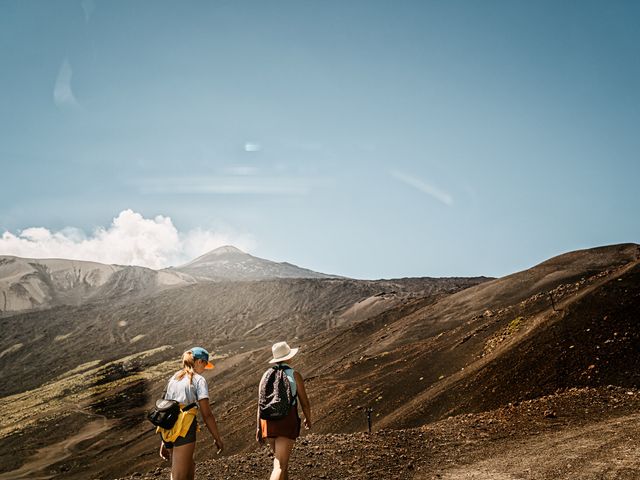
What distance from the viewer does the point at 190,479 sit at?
4277mm

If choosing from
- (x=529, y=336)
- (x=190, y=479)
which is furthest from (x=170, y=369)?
(x=190, y=479)

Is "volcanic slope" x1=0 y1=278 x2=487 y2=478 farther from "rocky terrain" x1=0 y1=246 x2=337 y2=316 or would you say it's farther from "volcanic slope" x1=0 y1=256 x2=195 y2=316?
"volcanic slope" x1=0 y1=256 x2=195 y2=316

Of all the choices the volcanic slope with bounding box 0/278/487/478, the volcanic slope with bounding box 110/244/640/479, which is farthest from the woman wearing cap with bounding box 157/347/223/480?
the volcanic slope with bounding box 0/278/487/478

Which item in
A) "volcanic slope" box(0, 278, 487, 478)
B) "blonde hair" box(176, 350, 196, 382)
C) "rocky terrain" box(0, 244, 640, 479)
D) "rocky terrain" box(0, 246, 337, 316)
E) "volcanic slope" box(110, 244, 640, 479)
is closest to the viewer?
"blonde hair" box(176, 350, 196, 382)

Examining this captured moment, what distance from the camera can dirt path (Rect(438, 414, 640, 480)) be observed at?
221 inches

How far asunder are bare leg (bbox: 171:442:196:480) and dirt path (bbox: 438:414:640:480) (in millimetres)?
4012

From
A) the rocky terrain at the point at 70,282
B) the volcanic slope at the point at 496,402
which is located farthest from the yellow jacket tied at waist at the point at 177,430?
the rocky terrain at the point at 70,282

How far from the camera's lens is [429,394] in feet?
49.3

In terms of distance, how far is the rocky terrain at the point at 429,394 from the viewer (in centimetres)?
717

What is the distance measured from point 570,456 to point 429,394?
911 cm

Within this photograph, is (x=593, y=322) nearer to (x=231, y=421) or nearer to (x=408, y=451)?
(x=408, y=451)

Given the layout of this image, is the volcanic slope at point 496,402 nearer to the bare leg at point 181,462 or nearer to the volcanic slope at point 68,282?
the bare leg at point 181,462

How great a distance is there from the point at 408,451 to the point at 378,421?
27.7 ft

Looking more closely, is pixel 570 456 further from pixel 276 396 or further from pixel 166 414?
pixel 166 414
